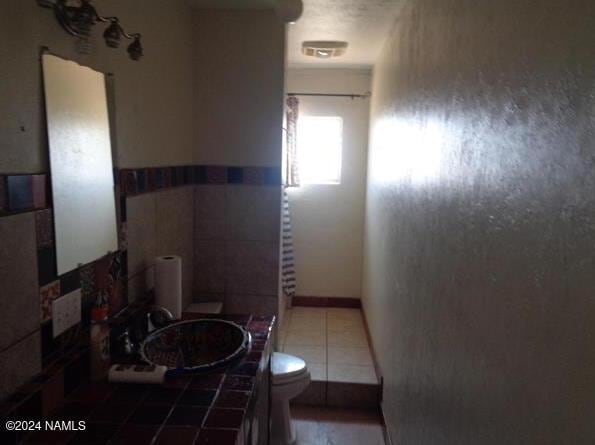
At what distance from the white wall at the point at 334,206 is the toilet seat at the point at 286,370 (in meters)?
1.72

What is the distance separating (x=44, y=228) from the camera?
1124mm

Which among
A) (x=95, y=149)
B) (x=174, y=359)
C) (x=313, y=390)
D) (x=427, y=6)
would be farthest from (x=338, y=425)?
(x=427, y=6)

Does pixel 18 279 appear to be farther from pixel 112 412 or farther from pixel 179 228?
pixel 179 228

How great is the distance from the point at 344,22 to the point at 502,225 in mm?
2034

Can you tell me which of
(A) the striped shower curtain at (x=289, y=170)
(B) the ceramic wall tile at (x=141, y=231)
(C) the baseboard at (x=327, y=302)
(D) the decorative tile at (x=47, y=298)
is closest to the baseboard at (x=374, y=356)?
(C) the baseboard at (x=327, y=302)

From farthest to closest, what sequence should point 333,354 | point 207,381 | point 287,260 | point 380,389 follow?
1. point 287,260
2. point 333,354
3. point 380,389
4. point 207,381

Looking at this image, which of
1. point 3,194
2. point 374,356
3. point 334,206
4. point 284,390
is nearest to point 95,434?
point 3,194

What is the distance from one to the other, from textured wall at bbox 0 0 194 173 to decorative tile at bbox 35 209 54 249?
0.11 metres

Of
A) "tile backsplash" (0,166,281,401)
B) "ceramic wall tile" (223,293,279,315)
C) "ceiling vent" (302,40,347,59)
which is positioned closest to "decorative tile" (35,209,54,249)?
"tile backsplash" (0,166,281,401)

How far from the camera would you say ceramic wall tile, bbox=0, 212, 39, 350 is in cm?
98

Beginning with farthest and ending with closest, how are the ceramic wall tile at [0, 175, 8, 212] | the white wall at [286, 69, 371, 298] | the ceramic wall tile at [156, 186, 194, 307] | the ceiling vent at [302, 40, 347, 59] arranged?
1. the white wall at [286, 69, 371, 298]
2. the ceiling vent at [302, 40, 347, 59]
3. the ceramic wall tile at [156, 186, 194, 307]
4. the ceramic wall tile at [0, 175, 8, 212]

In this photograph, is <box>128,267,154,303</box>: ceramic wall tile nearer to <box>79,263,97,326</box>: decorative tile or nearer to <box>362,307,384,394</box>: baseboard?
<box>79,263,97,326</box>: decorative tile

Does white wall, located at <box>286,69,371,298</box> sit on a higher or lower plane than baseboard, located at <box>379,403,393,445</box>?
higher

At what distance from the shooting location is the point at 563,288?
68cm
